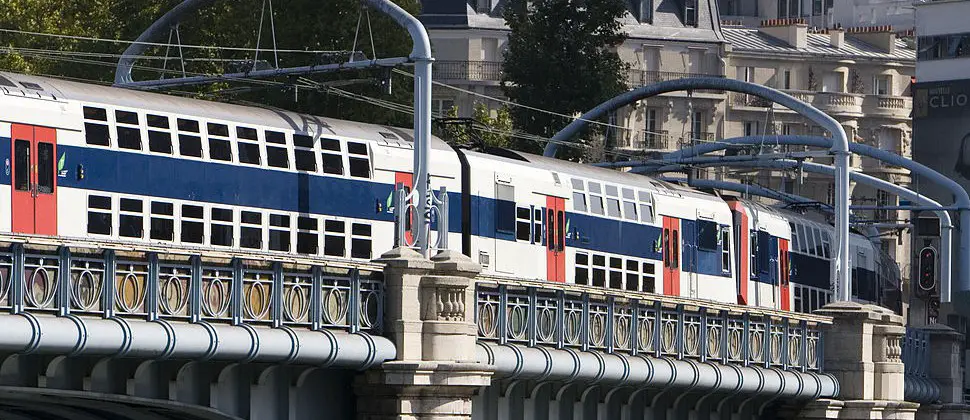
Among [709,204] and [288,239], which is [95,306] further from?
[709,204]

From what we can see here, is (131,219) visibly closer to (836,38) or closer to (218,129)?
(218,129)

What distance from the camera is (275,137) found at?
50.9 m

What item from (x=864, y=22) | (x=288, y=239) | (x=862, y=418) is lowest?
(x=862, y=418)

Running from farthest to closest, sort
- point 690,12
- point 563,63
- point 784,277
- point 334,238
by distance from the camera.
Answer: point 690,12, point 563,63, point 784,277, point 334,238

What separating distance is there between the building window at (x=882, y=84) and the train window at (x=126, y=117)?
11207 cm

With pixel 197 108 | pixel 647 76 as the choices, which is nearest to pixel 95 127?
pixel 197 108

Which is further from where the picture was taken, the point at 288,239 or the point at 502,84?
the point at 502,84

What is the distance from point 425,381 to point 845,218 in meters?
24.6

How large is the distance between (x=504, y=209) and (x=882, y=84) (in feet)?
334

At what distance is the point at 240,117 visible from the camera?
5006cm

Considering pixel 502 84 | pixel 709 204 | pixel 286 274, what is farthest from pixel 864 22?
pixel 286 274

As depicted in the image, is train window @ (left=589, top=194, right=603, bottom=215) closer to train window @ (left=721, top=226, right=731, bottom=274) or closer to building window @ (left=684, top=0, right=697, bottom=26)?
train window @ (left=721, top=226, right=731, bottom=274)

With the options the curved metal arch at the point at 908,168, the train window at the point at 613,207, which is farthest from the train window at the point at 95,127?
the curved metal arch at the point at 908,168

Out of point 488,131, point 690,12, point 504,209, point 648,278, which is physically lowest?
point 648,278
